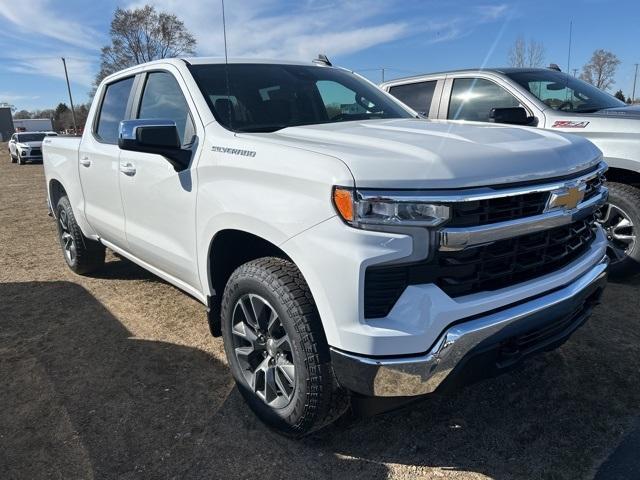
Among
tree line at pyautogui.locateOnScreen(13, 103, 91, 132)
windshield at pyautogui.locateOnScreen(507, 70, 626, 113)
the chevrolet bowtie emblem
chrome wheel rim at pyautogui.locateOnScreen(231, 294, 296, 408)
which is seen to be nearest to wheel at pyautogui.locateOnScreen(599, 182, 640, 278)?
windshield at pyautogui.locateOnScreen(507, 70, 626, 113)

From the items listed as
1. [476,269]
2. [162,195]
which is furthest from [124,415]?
[476,269]

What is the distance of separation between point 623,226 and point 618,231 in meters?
0.07

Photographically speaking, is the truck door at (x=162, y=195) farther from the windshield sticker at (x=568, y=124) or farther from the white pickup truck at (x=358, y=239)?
the windshield sticker at (x=568, y=124)

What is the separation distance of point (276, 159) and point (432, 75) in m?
4.06

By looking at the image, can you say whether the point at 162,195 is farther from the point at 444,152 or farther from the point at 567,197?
the point at 567,197

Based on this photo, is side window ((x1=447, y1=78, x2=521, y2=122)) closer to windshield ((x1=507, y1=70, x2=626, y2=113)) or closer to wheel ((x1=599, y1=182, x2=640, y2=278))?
windshield ((x1=507, y1=70, x2=626, y2=113))

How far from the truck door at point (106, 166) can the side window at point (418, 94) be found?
3182 millimetres

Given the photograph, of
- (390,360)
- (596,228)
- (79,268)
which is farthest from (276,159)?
(79,268)

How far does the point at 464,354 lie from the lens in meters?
2.04

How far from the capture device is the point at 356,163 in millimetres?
2061

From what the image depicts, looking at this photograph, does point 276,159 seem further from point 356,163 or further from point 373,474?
point 373,474

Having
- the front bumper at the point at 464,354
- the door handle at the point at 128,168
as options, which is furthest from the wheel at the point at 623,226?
the door handle at the point at 128,168

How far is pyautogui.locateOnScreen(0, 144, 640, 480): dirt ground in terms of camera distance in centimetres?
246

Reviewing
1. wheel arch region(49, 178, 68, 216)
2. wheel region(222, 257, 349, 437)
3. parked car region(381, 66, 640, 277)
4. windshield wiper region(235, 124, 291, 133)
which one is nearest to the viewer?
wheel region(222, 257, 349, 437)
